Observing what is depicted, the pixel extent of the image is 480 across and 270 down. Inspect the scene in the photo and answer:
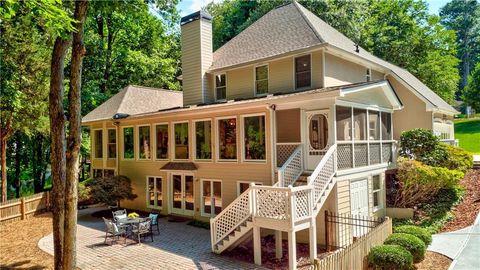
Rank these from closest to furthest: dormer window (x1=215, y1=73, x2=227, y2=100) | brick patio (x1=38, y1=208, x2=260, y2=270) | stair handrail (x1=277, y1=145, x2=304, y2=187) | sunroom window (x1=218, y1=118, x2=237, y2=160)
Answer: brick patio (x1=38, y1=208, x2=260, y2=270), stair handrail (x1=277, y1=145, x2=304, y2=187), sunroom window (x1=218, y1=118, x2=237, y2=160), dormer window (x1=215, y1=73, x2=227, y2=100)

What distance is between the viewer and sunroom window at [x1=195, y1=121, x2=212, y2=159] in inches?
642

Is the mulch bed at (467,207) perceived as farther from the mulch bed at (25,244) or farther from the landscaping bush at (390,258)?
the mulch bed at (25,244)

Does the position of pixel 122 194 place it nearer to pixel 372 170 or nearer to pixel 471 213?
pixel 372 170

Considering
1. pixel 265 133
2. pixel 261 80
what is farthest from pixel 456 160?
pixel 261 80

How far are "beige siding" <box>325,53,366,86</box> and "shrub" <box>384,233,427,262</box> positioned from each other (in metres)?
7.38

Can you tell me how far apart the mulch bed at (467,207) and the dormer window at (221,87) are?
40.4ft

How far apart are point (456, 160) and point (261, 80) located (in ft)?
35.0

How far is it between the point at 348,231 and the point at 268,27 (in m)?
12.0

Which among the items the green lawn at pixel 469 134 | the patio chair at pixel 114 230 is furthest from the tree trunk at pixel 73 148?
the green lawn at pixel 469 134

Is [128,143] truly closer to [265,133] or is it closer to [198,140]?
[198,140]

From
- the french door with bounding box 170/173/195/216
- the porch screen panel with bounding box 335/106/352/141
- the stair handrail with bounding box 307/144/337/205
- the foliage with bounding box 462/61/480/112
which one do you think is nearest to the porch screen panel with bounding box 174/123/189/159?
the french door with bounding box 170/173/195/216

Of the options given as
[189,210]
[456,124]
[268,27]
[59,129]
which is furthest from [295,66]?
[456,124]

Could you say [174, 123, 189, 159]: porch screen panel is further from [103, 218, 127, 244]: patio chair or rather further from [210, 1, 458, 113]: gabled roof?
[103, 218, 127, 244]: patio chair

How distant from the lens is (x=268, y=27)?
64.2ft
